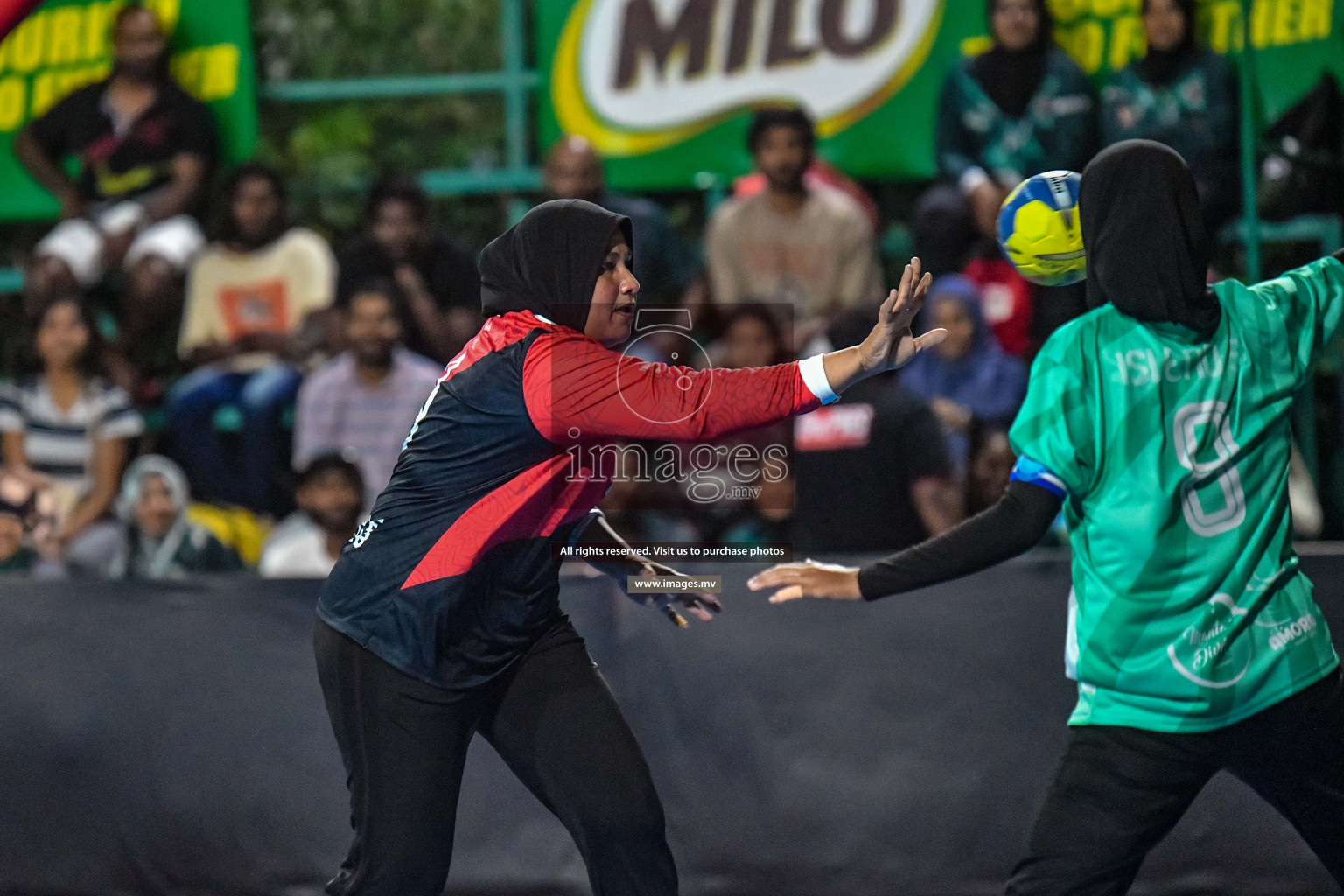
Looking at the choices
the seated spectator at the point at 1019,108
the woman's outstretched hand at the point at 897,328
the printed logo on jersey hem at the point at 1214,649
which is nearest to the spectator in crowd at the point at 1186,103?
the seated spectator at the point at 1019,108

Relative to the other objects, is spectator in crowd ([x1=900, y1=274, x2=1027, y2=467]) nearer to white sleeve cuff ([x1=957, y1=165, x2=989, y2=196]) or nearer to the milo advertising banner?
white sleeve cuff ([x1=957, y1=165, x2=989, y2=196])

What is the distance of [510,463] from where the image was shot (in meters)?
3.47

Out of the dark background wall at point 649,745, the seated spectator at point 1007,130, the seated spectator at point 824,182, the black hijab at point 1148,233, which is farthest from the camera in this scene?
the seated spectator at point 824,182

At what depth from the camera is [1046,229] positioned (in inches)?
139

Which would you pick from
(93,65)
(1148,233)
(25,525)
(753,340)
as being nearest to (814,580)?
(1148,233)

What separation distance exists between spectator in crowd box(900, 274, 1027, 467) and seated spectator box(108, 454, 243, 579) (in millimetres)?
3193

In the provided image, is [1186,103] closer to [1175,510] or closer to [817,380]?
[1175,510]

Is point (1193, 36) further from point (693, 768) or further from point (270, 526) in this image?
point (270, 526)

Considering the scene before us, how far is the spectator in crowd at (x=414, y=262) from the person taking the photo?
7793 mm

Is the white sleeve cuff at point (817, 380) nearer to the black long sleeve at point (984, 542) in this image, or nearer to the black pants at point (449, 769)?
the black long sleeve at point (984, 542)

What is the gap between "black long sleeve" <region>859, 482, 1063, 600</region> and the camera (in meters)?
3.26

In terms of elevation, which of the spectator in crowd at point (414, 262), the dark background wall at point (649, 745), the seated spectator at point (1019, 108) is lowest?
the dark background wall at point (649, 745)

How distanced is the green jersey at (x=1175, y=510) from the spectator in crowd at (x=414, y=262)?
16.1 ft

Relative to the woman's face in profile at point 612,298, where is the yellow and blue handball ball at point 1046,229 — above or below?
above
